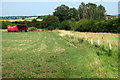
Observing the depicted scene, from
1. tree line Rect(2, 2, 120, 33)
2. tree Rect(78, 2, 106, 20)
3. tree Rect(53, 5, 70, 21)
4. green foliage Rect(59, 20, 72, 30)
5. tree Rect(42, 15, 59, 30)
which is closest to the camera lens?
tree line Rect(2, 2, 120, 33)

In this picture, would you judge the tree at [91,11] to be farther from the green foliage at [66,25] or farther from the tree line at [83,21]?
the green foliage at [66,25]

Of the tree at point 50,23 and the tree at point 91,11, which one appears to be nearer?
the tree at point 91,11

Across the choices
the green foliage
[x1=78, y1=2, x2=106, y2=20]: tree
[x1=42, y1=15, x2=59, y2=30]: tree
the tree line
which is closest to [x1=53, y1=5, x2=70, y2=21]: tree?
the tree line

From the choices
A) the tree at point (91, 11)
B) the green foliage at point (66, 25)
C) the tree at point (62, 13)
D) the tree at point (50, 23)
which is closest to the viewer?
the green foliage at point (66, 25)

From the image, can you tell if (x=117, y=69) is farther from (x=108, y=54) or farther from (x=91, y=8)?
(x=91, y=8)

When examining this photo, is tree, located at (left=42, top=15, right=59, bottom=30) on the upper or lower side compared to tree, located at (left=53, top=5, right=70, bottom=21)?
lower

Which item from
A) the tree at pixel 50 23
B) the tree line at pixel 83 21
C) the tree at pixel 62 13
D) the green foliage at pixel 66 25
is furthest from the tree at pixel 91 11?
the tree at pixel 62 13

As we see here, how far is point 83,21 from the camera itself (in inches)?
3383

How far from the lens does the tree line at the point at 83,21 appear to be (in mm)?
65019

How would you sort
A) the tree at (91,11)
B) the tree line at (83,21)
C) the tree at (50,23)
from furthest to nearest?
the tree at (50,23), the tree at (91,11), the tree line at (83,21)

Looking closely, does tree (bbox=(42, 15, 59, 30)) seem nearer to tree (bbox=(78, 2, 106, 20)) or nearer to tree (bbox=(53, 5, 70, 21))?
tree (bbox=(78, 2, 106, 20))

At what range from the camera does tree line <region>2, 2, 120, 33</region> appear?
6502cm

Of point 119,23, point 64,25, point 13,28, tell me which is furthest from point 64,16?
point 119,23

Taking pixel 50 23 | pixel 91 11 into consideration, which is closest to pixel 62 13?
pixel 50 23
